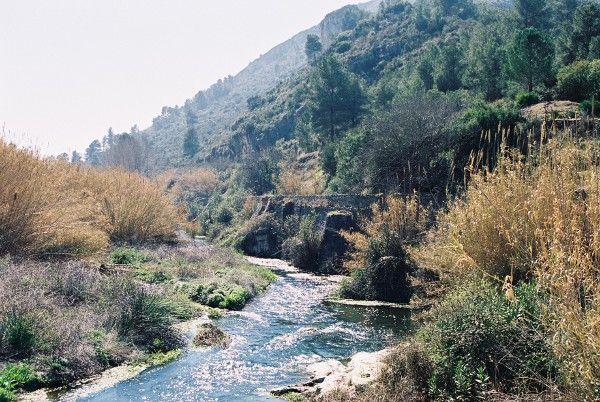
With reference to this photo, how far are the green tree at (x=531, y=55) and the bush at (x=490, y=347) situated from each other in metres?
37.4

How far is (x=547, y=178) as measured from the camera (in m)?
8.80

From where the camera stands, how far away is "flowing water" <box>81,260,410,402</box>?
Result: 1155cm

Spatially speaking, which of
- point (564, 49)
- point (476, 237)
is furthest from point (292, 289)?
point (564, 49)

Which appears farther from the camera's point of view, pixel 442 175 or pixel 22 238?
pixel 442 175

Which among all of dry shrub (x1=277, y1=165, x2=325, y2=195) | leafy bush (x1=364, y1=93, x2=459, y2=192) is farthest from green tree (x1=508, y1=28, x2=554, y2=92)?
dry shrub (x1=277, y1=165, x2=325, y2=195)

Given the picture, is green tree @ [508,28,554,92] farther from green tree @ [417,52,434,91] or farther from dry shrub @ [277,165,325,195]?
dry shrub @ [277,165,325,195]

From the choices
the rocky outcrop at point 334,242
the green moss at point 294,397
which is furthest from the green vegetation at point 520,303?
the rocky outcrop at point 334,242

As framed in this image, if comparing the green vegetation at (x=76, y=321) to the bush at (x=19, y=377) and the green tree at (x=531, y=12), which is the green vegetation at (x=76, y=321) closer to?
the bush at (x=19, y=377)

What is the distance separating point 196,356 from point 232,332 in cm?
308

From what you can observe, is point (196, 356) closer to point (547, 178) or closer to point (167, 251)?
point (547, 178)

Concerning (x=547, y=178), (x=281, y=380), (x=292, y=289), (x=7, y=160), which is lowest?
(x=292, y=289)

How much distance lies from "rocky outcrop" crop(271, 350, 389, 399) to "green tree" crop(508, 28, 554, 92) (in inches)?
1396

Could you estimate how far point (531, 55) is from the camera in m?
40.5

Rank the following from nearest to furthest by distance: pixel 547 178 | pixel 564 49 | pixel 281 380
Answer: pixel 547 178 → pixel 281 380 → pixel 564 49
